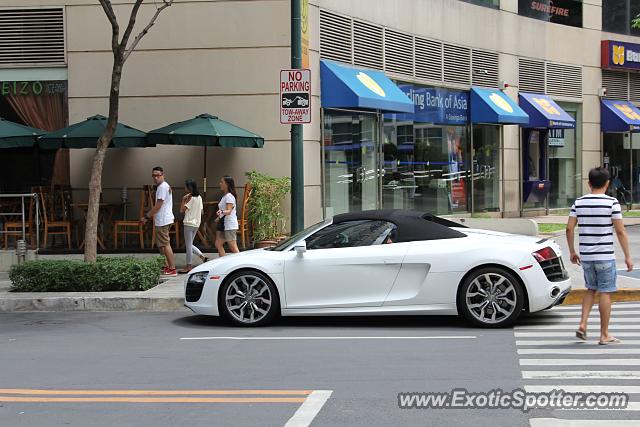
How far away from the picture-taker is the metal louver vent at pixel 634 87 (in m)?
30.4

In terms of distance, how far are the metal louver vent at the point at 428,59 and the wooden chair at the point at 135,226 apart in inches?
359

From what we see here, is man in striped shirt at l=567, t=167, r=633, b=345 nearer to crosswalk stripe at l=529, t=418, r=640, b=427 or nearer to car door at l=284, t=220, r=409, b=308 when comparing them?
car door at l=284, t=220, r=409, b=308

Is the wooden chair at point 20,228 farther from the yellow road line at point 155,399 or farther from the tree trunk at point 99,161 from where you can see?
the yellow road line at point 155,399

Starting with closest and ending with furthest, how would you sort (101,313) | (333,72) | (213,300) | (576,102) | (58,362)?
(58,362) → (213,300) → (101,313) → (333,72) → (576,102)

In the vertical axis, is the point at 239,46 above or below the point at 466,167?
above

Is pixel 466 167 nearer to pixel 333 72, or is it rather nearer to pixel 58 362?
pixel 333 72

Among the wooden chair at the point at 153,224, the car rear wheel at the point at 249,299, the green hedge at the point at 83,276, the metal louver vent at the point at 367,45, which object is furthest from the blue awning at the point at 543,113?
the car rear wheel at the point at 249,299

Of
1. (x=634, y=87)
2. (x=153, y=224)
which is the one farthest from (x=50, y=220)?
(x=634, y=87)

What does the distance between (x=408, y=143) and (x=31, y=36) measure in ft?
32.2

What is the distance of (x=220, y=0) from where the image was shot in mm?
Answer: 15438

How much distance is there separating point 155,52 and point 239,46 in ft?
5.73

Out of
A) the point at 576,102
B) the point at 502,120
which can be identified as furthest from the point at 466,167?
the point at 576,102

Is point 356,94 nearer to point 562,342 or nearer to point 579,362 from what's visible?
point 562,342

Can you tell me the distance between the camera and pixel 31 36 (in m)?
16.2
